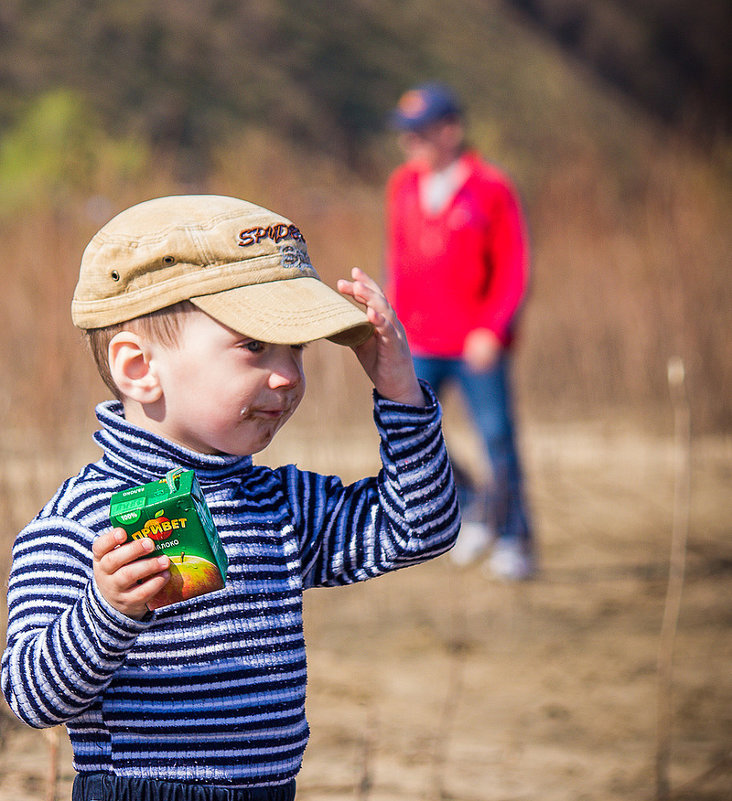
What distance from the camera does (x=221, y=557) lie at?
3.60 ft

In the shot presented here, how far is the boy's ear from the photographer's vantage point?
1.28 metres

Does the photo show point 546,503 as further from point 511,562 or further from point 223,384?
point 223,384

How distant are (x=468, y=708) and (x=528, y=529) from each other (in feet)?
3.40

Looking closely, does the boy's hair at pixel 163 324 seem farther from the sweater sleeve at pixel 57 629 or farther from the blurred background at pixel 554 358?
the blurred background at pixel 554 358

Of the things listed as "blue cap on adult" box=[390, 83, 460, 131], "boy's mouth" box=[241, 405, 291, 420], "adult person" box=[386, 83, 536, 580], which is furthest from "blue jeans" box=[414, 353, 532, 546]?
"boy's mouth" box=[241, 405, 291, 420]

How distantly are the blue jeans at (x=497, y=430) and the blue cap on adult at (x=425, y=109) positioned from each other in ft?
2.80

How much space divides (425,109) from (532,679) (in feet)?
6.66

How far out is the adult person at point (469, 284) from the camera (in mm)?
3828

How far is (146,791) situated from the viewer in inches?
47.4

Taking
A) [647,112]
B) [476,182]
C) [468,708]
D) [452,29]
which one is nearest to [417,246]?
[476,182]

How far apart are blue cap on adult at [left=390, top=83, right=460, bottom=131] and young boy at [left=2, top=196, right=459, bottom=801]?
2.70m

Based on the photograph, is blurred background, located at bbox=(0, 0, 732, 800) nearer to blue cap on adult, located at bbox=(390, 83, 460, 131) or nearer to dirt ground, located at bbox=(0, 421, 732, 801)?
dirt ground, located at bbox=(0, 421, 732, 801)

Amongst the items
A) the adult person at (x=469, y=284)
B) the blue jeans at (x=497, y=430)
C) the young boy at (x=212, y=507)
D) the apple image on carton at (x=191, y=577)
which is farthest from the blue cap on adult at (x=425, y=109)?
the apple image on carton at (x=191, y=577)

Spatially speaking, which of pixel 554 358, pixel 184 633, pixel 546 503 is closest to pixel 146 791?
pixel 184 633
